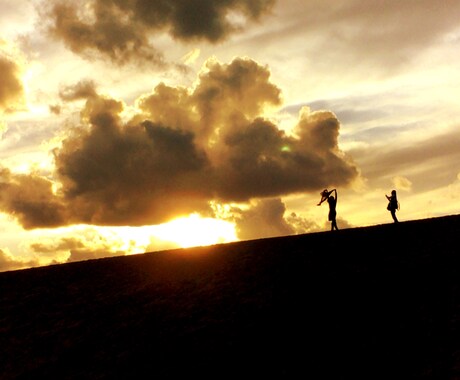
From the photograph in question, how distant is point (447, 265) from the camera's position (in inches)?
591

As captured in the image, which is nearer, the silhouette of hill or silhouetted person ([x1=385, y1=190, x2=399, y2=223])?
the silhouette of hill

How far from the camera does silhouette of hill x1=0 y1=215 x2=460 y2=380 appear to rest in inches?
447

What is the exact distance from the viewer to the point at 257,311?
46.2ft

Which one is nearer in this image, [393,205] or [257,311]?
[257,311]

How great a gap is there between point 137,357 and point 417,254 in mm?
8663

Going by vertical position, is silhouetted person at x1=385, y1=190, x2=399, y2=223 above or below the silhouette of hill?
above

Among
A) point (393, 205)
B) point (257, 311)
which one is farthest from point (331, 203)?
point (257, 311)

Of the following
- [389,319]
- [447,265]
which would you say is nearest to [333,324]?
[389,319]

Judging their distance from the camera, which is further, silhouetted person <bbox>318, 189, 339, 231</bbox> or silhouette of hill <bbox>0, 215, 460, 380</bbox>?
silhouetted person <bbox>318, 189, 339, 231</bbox>

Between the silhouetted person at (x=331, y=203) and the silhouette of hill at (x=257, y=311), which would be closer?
the silhouette of hill at (x=257, y=311)

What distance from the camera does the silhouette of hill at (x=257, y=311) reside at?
11352mm

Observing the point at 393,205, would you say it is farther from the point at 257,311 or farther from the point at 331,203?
the point at 257,311

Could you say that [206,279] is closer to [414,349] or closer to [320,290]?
[320,290]

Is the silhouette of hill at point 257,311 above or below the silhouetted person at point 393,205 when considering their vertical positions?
below
